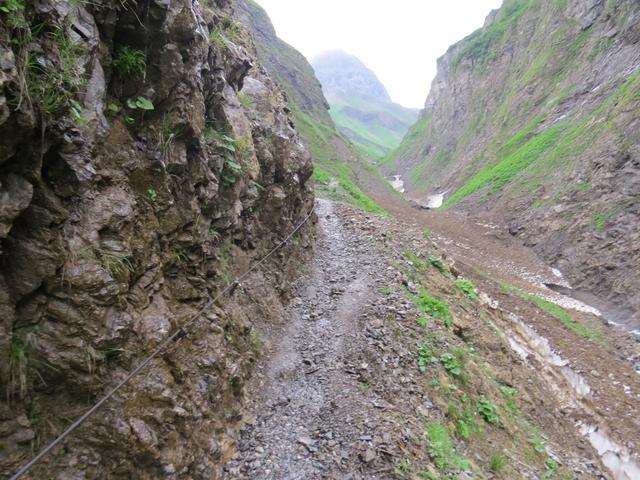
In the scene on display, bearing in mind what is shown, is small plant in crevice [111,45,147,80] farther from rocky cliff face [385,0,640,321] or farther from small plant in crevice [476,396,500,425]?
rocky cliff face [385,0,640,321]

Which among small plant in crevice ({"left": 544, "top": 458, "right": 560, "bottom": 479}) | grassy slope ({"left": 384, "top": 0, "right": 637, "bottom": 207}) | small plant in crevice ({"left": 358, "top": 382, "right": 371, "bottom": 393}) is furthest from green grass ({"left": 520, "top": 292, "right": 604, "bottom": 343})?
small plant in crevice ({"left": 358, "top": 382, "right": 371, "bottom": 393})

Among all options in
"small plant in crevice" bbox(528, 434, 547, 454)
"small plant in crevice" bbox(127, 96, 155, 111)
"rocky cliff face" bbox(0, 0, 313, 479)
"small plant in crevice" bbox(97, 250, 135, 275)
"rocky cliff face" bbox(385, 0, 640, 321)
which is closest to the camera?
"rocky cliff face" bbox(0, 0, 313, 479)

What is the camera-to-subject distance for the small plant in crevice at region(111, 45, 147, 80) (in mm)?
5758

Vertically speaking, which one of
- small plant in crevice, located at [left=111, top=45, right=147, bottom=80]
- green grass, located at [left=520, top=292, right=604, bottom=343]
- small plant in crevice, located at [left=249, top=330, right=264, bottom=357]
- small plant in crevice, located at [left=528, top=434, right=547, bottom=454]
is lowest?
small plant in crevice, located at [left=528, top=434, right=547, bottom=454]

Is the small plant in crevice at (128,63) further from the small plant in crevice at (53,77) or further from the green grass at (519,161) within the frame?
the green grass at (519,161)

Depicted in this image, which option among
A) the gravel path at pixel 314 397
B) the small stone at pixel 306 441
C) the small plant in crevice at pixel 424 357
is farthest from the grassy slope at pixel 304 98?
the small stone at pixel 306 441

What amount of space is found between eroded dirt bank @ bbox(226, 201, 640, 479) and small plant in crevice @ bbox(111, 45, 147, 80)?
20.4ft

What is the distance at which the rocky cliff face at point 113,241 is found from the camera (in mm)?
4133

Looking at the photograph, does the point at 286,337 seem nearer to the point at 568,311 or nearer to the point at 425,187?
the point at 568,311

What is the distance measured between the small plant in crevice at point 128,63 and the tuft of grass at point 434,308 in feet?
30.3

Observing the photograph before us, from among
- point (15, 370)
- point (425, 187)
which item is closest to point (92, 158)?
point (15, 370)

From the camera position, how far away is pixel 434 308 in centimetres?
1199

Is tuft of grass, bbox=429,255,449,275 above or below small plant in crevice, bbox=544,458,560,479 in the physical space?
above

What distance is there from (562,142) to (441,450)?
33.6m
